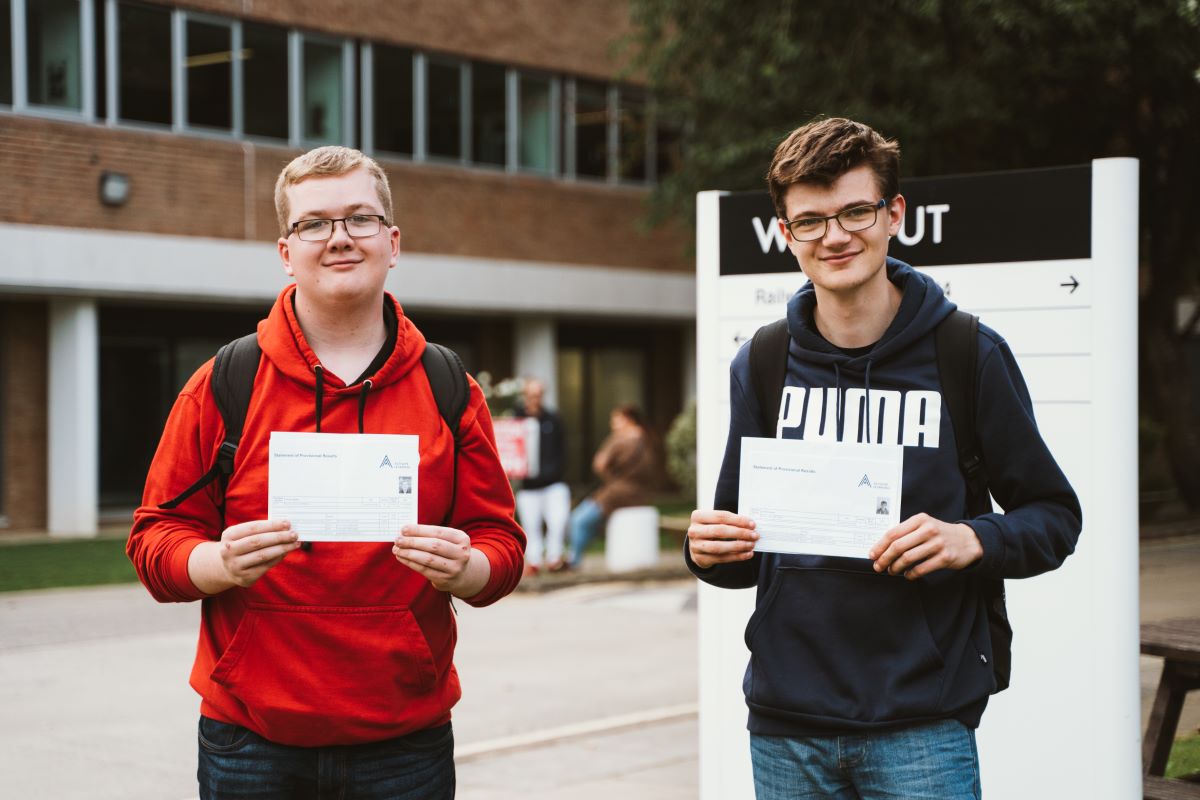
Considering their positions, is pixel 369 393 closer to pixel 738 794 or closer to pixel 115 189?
pixel 738 794

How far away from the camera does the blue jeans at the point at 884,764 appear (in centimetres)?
273

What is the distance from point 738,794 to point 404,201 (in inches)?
723

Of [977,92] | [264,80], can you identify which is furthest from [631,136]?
[977,92]

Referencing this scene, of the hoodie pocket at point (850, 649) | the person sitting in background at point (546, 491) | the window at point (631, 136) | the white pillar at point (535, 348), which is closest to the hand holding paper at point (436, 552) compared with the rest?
the hoodie pocket at point (850, 649)


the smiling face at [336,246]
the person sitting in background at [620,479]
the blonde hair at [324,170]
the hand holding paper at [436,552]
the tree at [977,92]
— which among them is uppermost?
the tree at [977,92]

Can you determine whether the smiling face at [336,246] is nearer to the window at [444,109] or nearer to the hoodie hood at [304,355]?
the hoodie hood at [304,355]

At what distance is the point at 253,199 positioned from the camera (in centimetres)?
2061

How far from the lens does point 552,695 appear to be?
880 centimetres

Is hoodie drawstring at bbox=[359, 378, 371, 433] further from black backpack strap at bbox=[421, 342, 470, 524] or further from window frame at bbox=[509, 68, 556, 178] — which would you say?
window frame at bbox=[509, 68, 556, 178]

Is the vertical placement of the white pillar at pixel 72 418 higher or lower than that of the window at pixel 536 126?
lower

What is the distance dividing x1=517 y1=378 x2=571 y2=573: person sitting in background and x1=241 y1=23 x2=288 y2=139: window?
27.5 ft

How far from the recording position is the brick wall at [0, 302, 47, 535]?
19422 millimetres

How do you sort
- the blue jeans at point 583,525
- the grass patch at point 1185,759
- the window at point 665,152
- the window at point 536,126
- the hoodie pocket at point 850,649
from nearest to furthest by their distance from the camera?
the hoodie pocket at point 850,649 → the grass patch at point 1185,759 → the blue jeans at point 583,525 → the window at point 536,126 → the window at point 665,152

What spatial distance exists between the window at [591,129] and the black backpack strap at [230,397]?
22592 mm
